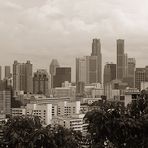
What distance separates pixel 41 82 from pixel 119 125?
82.9 metres

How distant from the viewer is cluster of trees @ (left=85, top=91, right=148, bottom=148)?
6.29 metres

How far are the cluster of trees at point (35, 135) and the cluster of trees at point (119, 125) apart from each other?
321 mm

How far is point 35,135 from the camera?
248 inches

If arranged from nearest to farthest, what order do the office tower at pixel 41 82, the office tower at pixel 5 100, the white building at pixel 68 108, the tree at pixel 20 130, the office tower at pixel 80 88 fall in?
1. the tree at pixel 20 130
2. the white building at pixel 68 108
3. the office tower at pixel 5 100
4. the office tower at pixel 41 82
5. the office tower at pixel 80 88

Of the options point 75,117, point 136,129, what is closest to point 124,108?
point 136,129

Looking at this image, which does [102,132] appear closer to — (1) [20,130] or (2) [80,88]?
(1) [20,130]

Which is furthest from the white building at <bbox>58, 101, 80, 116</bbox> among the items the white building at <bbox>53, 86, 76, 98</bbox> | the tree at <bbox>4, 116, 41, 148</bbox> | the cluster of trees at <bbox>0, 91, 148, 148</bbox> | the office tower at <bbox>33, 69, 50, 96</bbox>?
the white building at <bbox>53, 86, 76, 98</bbox>

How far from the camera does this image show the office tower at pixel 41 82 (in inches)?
3448

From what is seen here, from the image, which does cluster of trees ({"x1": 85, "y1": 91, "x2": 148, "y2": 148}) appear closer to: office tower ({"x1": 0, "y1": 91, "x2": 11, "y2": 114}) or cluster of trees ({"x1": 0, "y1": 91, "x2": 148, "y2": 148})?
cluster of trees ({"x1": 0, "y1": 91, "x2": 148, "y2": 148})

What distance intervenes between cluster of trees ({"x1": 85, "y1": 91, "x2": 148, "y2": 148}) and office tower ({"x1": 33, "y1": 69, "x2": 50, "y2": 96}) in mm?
80258

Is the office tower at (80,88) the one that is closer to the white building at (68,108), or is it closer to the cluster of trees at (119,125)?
the white building at (68,108)

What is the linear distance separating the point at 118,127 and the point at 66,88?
90006 mm

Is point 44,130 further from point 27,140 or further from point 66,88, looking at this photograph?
point 66,88

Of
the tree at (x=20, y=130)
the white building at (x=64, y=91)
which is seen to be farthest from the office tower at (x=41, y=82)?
the tree at (x=20, y=130)
